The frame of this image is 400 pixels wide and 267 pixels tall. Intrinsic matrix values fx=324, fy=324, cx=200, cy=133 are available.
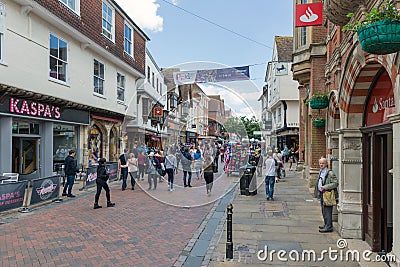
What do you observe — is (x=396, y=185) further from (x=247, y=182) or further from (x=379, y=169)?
(x=247, y=182)

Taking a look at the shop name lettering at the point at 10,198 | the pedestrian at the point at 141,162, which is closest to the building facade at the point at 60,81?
the shop name lettering at the point at 10,198

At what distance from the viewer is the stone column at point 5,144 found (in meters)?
10.9

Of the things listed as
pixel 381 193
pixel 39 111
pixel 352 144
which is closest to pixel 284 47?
pixel 39 111

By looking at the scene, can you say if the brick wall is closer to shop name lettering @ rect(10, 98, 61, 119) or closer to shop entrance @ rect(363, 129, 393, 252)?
shop name lettering @ rect(10, 98, 61, 119)

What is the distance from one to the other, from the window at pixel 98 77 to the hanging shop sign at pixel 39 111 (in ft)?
6.03

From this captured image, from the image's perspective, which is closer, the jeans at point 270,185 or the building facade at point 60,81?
the jeans at point 270,185

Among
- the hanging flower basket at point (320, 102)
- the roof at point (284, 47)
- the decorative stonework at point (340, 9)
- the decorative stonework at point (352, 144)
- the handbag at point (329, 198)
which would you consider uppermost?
the roof at point (284, 47)

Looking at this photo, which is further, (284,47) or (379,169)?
(284,47)

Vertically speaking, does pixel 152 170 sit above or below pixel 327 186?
below

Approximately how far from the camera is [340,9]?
19.3 feet

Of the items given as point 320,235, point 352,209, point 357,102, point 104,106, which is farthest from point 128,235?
point 104,106

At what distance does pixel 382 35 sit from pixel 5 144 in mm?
11582

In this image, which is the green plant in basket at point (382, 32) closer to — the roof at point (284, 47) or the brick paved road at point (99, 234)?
the brick paved road at point (99, 234)

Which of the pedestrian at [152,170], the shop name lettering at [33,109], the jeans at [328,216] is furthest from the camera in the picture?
the pedestrian at [152,170]
